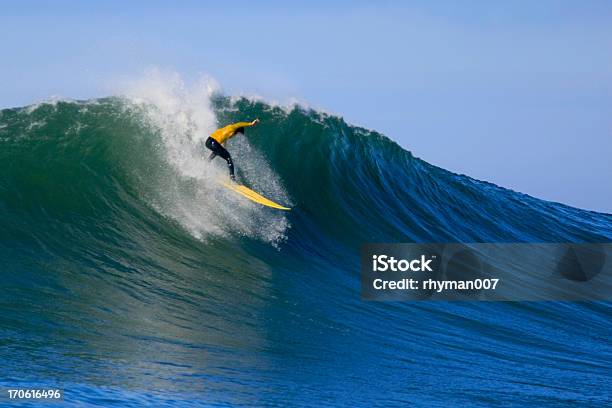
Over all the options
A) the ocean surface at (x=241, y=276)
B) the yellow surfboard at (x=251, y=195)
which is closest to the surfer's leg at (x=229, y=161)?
the yellow surfboard at (x=251, y=195)

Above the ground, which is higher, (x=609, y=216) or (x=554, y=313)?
(x=609, y=216)

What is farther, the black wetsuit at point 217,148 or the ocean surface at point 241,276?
the black wetsuit at point 217,148

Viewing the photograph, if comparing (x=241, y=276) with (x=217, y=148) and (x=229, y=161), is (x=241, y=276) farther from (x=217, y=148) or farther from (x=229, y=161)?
(x=217, y=148)

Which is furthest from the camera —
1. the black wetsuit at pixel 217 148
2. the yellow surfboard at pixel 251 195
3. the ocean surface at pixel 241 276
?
the yellow surfboard at pixel 251 195

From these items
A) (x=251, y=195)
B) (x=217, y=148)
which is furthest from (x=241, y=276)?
(x=217, y=148)

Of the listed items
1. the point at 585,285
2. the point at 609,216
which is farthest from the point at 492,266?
the point at 609,216

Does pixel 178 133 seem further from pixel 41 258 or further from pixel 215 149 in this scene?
pixel 41 258

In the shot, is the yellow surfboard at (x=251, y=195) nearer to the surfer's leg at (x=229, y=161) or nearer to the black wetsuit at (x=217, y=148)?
the surfer's leg at (x=229, y=161)

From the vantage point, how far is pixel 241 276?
10.4 metres

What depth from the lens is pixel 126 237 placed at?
1086 cm

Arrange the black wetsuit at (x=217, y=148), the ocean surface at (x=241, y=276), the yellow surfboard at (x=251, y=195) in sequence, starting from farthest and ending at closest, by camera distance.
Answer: the yellow surfboard at (x=251, y=195) → the black wetsuit at (x=217, y=148) → the ocean surface at (x=241, y=276)

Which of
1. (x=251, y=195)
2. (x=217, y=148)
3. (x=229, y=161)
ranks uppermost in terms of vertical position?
(x=217, y=148)

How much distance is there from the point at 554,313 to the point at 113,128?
7.73 m

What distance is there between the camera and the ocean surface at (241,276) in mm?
7016
